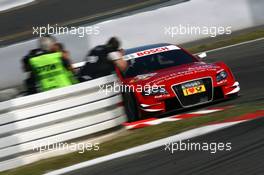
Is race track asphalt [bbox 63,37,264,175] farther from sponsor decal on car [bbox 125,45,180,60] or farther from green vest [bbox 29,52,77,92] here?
sponsor decal on car [bbox 125,45,180,60]

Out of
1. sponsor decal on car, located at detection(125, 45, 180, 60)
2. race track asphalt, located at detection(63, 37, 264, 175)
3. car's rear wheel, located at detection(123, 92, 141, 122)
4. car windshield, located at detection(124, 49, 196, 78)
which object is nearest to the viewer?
race track asphalt, located at detection(63, 37, 264, 175)

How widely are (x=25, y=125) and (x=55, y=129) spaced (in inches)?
14.1

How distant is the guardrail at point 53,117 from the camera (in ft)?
26.9

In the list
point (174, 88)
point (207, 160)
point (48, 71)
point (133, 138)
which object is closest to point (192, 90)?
point (174, 88)

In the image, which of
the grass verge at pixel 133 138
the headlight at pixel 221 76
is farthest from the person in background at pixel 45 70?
the headlight at pixel 221 76

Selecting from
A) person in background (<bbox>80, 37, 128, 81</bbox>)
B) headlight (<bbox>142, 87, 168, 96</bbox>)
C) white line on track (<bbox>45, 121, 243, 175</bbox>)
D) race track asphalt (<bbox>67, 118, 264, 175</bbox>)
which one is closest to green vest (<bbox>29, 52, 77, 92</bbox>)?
person in background (<bbox>80, 37, 128, 81</bbox>)

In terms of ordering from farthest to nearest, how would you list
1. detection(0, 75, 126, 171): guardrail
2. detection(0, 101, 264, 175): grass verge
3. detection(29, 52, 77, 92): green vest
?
detection(29, 52, 77, 92): green vest → detection(0, 75, 126, 171): guardrail → detection(0, 101, 264, 175): grass verge

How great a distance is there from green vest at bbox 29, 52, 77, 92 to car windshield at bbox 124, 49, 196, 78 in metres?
1.46

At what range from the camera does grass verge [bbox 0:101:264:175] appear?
768 cm

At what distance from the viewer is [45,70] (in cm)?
958

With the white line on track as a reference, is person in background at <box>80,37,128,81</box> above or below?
above

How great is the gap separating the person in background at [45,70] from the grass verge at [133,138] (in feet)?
4.24

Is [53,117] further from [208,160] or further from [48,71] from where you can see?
[208,160]

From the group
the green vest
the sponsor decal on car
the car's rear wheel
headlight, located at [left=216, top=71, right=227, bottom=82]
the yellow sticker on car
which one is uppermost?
the green vest
